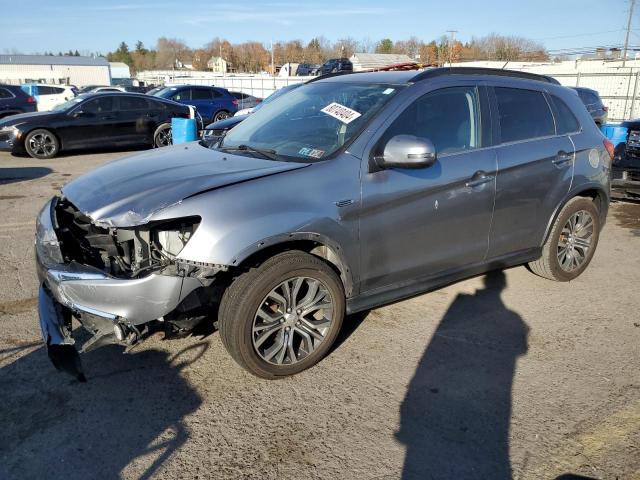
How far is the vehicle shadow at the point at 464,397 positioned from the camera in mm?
2684

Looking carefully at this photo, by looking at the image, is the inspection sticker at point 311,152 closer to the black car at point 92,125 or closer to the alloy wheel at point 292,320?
the alloy wheel at point 292,320

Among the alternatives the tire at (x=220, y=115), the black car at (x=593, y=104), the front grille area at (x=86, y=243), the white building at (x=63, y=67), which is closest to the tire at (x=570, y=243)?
the front grille area at (x=86, y=243)

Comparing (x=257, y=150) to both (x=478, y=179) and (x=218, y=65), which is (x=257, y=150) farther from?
(x=218, y=65)

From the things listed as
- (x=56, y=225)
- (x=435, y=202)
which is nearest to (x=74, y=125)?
(x=56, y=225)

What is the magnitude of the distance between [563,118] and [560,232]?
1014 mm

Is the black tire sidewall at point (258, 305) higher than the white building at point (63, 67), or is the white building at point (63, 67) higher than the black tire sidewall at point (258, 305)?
the white building at point (63, 67)

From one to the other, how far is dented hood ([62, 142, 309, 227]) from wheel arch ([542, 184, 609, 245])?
2558 mm

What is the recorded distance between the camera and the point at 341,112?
3.78 meters

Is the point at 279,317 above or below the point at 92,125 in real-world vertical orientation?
below

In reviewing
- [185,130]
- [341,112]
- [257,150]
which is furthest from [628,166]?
[185,130]

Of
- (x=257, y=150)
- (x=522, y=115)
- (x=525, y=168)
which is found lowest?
(x=525, y=168)

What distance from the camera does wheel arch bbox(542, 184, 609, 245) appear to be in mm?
4688

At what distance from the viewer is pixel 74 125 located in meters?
12.5

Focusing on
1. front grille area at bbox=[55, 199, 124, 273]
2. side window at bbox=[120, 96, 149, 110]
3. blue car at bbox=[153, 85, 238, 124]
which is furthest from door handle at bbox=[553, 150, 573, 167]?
blue car at bbox=[153, 85, 238, 124]
